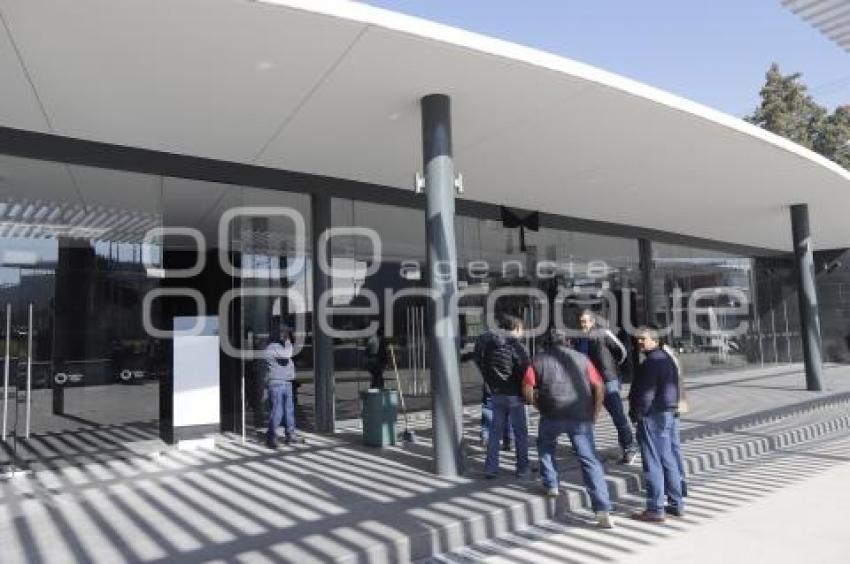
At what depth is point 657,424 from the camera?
208 inches

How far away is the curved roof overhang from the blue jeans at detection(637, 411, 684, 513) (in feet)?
10.6

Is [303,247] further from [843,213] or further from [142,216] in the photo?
[843,213]

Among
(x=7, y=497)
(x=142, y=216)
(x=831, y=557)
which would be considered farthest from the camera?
(x=142, y=216)

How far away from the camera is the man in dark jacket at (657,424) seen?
5230 mm

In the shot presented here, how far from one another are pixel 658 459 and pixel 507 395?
1.53 m

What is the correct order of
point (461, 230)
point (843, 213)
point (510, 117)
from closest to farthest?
point (510, 117) → point (461, 230) → point (843, 213)

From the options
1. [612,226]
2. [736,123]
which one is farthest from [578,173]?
[612,226]

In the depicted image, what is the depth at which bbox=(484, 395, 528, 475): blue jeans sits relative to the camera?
618 cm

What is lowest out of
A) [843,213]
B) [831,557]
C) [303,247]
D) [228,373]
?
[831,557]

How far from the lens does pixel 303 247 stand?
973 centimetres

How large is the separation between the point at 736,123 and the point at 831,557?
16.9 ft

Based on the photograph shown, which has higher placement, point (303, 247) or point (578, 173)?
point (578, 173)

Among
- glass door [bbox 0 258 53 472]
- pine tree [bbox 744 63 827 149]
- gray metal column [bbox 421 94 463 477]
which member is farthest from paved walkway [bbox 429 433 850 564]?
pine tree [bbox 744 63 827 149]

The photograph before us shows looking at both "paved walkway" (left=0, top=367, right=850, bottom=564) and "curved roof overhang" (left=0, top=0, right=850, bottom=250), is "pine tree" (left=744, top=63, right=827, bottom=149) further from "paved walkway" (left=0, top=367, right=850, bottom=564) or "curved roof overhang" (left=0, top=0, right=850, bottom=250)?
"paved walkway" (left=0, top=367, right=850, bottom=564)
